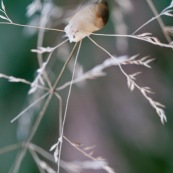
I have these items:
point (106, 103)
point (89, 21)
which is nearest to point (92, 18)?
point (89, 21)

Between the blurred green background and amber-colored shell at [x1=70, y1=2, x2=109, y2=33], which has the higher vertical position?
amber-colored shell at [x1=70, y1=2, x2=109, y2=33]

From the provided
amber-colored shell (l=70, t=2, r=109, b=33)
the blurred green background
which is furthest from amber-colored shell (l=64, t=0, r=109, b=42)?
the blurred green background

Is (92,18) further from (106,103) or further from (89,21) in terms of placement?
(106,103)

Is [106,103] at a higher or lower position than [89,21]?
lower

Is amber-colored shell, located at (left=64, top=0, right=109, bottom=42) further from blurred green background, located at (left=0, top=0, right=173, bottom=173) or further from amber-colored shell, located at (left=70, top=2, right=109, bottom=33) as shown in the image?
blurred green background, located at (left=0, top=0, right=173, bottom=173)

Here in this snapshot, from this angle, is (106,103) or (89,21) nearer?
(89,21)

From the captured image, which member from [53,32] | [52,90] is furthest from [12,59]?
[52,90]

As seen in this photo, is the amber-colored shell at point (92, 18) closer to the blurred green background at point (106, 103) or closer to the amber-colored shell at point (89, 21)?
the amber-colored shell at point (89, 21)

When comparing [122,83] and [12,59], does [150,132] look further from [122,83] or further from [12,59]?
[12,59]
